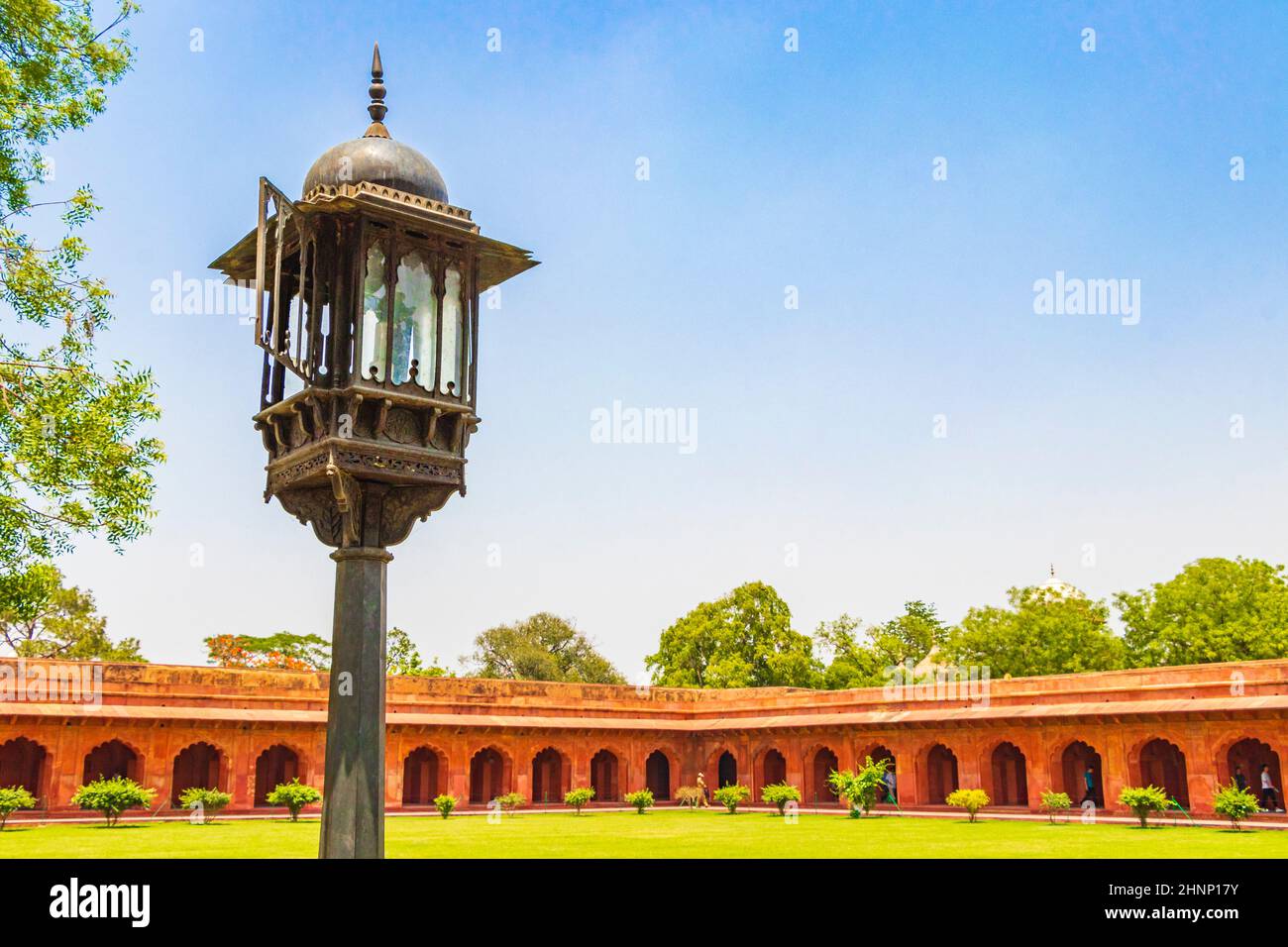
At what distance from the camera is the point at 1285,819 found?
21.0 m

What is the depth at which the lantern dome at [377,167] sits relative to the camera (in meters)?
6.38

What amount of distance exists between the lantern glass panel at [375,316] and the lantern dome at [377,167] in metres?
0.39

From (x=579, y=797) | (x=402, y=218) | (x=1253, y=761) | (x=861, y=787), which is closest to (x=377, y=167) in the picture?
(x=402, y=218)

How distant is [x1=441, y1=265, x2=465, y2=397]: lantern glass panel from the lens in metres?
6.43

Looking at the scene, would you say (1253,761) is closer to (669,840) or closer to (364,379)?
(669,840)

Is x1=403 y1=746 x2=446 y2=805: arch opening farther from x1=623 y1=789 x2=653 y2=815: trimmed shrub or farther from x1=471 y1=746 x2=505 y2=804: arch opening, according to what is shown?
x1=623 y1=789 x2=653 y2=815: trimmed shrub

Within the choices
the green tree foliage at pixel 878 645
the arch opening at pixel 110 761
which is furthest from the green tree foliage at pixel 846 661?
the arch opening at pixel 110 761

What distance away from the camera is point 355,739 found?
5.84 meters

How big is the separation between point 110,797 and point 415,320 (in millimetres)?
18340

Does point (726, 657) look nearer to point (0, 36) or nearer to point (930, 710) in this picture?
point (930, 710)

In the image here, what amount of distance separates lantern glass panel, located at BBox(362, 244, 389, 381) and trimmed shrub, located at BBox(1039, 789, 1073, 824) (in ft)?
66.3
